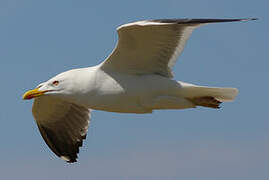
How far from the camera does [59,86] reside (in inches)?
368

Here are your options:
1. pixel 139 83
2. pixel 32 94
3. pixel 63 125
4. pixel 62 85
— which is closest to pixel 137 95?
pixel 139 83

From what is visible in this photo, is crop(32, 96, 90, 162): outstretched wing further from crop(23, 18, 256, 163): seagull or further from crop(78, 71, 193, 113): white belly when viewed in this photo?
crop(78, 71, 193, 113): white belly

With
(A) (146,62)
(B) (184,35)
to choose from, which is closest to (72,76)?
(A) (146,62)

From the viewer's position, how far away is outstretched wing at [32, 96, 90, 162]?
1158 centimetres

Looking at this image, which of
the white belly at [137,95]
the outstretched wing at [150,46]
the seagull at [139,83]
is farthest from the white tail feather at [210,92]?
the outstretched wing at [150,46]

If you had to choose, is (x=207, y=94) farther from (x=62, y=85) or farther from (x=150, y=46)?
(x=62, y=85)

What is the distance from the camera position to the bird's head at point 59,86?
30.4 feet

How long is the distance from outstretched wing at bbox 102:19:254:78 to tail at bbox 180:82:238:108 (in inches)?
16.2

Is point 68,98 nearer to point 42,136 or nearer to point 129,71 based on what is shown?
point 129,71

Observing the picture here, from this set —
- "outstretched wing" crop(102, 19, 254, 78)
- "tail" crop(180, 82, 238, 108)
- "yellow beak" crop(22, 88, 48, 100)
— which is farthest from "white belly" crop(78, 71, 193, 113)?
"yellow beak" crop(22, 88, 48, 100)

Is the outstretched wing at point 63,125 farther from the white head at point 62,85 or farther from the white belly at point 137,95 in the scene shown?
the white belly at point 137,95

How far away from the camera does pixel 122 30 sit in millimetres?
8516

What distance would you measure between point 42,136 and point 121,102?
3180 millimetres

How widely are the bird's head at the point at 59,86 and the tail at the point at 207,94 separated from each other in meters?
1.59
